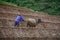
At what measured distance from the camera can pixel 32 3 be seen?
24.2 metres

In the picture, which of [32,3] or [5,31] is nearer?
[5,31]

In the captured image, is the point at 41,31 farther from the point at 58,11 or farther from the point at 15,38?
the point at 58,11

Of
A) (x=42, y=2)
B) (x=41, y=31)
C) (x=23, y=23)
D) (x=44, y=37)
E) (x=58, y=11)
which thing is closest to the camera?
(x=44, y=37)

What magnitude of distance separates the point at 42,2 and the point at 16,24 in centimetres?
1614

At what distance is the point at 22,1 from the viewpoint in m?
23.1

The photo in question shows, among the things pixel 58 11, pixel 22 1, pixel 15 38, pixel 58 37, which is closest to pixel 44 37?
pixel 58 37

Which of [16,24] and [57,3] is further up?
[16,24]

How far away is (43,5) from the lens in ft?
77.3

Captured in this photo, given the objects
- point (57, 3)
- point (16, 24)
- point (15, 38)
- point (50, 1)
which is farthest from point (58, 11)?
point (15, 38)

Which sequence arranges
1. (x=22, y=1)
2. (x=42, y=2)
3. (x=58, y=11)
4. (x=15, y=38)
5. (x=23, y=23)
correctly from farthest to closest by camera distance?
(x=42, y=2) < (x=22, y=1) < (x=58, y=11) < (x=23, y=23) < (x=15, y=38)

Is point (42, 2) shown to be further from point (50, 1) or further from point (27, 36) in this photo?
point (27, 36)

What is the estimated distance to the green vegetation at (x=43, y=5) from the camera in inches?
861

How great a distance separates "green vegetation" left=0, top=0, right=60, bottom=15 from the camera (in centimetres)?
2186

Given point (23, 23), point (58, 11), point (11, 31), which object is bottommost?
point (58, 11)
